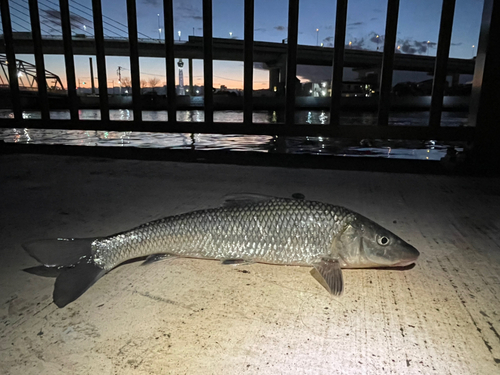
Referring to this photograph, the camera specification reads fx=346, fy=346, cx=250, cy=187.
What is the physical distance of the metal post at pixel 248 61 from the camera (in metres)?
6.34

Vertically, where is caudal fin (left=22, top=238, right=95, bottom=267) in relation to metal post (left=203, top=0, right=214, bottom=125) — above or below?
below

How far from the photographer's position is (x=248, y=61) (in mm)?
6566

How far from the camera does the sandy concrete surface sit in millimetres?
1832

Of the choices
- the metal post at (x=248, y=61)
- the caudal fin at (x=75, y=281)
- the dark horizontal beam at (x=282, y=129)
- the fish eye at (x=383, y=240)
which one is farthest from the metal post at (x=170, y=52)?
the fish eye at (x=383, y=240)

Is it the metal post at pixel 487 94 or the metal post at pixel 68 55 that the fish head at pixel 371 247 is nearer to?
the metal post at pixel 487 94

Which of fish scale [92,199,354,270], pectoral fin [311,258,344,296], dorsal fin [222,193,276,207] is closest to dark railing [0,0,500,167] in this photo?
dorsal fin [222,193,276,207]

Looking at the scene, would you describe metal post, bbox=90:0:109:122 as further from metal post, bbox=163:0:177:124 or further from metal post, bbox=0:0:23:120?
metal post, bbox=0:0:23:120

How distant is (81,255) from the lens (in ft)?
8.13

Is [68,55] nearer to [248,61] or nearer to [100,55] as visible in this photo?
[100,55]

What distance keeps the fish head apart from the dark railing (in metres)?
4.16

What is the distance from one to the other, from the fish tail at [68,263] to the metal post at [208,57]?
4751 millimetres

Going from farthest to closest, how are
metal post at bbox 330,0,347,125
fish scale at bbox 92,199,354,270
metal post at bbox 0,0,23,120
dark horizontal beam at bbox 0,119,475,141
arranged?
1. metal post at bbox 0,0,23,120
2. dark horizontal beam at bbox 0,119,475,141
3. metal post at bbox 330,0,347,125
4. fish scale at bbox 92,199,354,270

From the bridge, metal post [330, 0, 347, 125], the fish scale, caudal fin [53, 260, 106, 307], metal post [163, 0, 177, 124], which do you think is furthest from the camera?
the bridge

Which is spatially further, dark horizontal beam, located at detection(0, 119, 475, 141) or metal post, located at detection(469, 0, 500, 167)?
dark horizontal beam, located at detection(0, 119, 475, 141)
